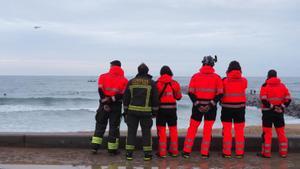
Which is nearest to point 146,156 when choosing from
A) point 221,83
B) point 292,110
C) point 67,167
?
point 67,167

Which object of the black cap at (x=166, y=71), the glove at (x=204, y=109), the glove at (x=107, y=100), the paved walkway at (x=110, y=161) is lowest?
the paved walkway at (x=110, y=161)

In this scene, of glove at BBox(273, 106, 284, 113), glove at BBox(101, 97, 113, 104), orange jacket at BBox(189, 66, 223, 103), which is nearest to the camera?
orange jacket at BBox(189, 66, 223, 103)

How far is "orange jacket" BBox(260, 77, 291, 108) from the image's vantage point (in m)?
7.91

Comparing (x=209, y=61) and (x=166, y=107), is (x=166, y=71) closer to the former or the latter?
(x=166, y=107)

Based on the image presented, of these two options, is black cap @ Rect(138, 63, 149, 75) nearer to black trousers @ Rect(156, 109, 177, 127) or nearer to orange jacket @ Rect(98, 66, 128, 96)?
orange jacket @ Rect(98, 66, 128, 96)

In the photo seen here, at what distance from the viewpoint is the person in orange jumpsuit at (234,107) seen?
307 inches

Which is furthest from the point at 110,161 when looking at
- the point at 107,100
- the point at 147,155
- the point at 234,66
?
the point at 234,66

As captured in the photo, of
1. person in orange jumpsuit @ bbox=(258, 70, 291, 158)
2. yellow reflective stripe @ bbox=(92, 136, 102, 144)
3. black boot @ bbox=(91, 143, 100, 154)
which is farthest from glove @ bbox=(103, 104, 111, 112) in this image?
person in orange jumpsuit @ bbox=(258, 70, 291, 158)

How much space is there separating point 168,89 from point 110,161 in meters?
1.78

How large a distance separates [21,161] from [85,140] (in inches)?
61.3

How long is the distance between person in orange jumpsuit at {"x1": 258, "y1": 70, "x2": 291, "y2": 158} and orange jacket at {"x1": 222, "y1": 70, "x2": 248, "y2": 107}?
467mm

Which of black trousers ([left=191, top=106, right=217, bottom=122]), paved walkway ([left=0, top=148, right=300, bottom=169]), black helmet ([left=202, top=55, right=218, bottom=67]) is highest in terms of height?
black helmet ([left=202, top=55, right=218, bottom=67])

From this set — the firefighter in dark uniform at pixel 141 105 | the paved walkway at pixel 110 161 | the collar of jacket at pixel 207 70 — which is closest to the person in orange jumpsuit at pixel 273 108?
the paved walkway at pixel 110 161

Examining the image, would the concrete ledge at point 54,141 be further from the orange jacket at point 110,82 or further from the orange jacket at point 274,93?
the orange jacket at point 110,82
